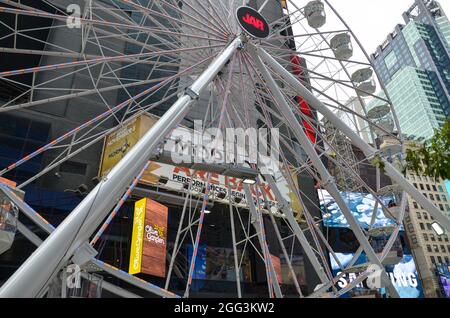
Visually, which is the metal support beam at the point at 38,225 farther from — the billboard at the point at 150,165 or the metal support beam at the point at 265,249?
the billboard at the point at 150,165

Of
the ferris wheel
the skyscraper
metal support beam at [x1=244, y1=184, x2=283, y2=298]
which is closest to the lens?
the ferris wheel

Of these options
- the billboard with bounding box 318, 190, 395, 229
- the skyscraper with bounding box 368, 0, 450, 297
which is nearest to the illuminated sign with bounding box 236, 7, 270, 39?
the billboard with bounding box 318, 190, 395, 229

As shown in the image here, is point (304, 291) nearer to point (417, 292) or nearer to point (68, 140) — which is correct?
point (68, 140)

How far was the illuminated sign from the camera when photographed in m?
11.9

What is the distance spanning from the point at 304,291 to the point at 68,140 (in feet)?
67.0

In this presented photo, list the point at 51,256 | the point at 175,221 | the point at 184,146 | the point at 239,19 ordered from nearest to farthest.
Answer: the point at 51,256
the point at 184,146
the point at 239,19
the point at 175,221

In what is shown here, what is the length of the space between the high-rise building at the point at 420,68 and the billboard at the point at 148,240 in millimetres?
130640

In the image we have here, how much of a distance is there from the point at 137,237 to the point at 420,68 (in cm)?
15927

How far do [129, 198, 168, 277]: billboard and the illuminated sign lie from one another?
11.5m

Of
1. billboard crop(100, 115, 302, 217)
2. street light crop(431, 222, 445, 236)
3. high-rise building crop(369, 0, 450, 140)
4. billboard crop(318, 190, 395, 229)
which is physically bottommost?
street light crop(431, 222, 445, 236)

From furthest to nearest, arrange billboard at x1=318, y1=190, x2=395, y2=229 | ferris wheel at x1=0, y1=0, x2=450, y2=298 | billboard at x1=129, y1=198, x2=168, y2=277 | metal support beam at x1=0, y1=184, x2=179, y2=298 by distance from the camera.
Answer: billboard at x1=318, y1=190, x2=395, y2=229 < billboard at x1=129, y1=198, x2=168, y2=277 < metal support beam at x1=0, y1=184, x2=179, y2=298 < ferris wheel at x1=0, y1=0, x2=450, y2=298

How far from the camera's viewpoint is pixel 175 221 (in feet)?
76.2

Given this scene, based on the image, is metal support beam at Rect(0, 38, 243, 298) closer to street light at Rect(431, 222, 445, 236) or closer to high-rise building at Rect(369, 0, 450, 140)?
street light at Rect(431, 222, 445, 236)
